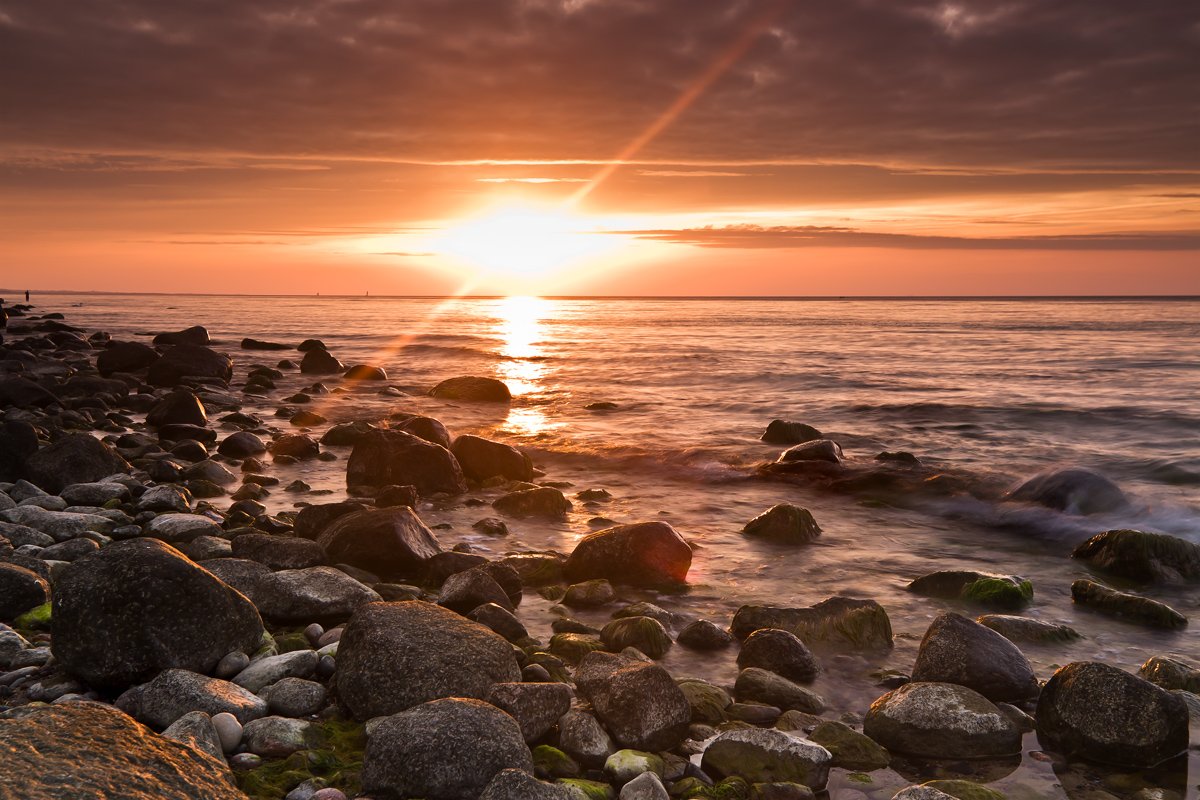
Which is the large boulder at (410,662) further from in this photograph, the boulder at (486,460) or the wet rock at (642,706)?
the boulder at (486,460)

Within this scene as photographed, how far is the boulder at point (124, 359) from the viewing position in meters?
23.6

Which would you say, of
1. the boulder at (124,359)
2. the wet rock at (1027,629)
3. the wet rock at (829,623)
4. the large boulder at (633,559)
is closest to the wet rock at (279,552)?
A: the large boulder at (633,559)

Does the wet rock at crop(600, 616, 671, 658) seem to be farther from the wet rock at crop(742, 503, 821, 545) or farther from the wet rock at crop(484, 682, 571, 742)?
the wet rock at crop(742, 503, 821, 545)

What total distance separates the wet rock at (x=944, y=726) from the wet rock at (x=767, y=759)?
0.64 meters

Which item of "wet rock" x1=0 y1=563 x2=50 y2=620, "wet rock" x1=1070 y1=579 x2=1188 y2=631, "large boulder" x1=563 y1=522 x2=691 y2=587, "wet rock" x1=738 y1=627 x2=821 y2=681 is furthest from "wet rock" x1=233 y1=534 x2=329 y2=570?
"wet rock" x1=1070 y1=579 x2=1188 y2=631

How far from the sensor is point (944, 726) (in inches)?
184

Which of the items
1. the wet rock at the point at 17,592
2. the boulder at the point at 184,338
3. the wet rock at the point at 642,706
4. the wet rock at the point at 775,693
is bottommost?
the wet rock at the point at 775,693

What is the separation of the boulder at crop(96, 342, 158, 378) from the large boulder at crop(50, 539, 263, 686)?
22.3 meters

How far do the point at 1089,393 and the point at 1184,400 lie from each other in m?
2.42

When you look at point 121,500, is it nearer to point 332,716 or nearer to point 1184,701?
point 332,716

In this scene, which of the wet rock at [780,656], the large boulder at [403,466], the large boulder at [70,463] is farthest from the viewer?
the large boulder at [403,466]

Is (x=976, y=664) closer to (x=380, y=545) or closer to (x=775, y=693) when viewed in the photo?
(x=775, y=693)

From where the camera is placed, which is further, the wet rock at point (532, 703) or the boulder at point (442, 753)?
the wet rock at point (532, 703)

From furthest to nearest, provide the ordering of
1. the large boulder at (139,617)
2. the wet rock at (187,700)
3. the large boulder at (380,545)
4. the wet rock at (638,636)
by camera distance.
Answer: the large boulder at (380,545) < the wet rock at (638,636) < the large boulder at (139,617) < the wet rock at (187,700)
